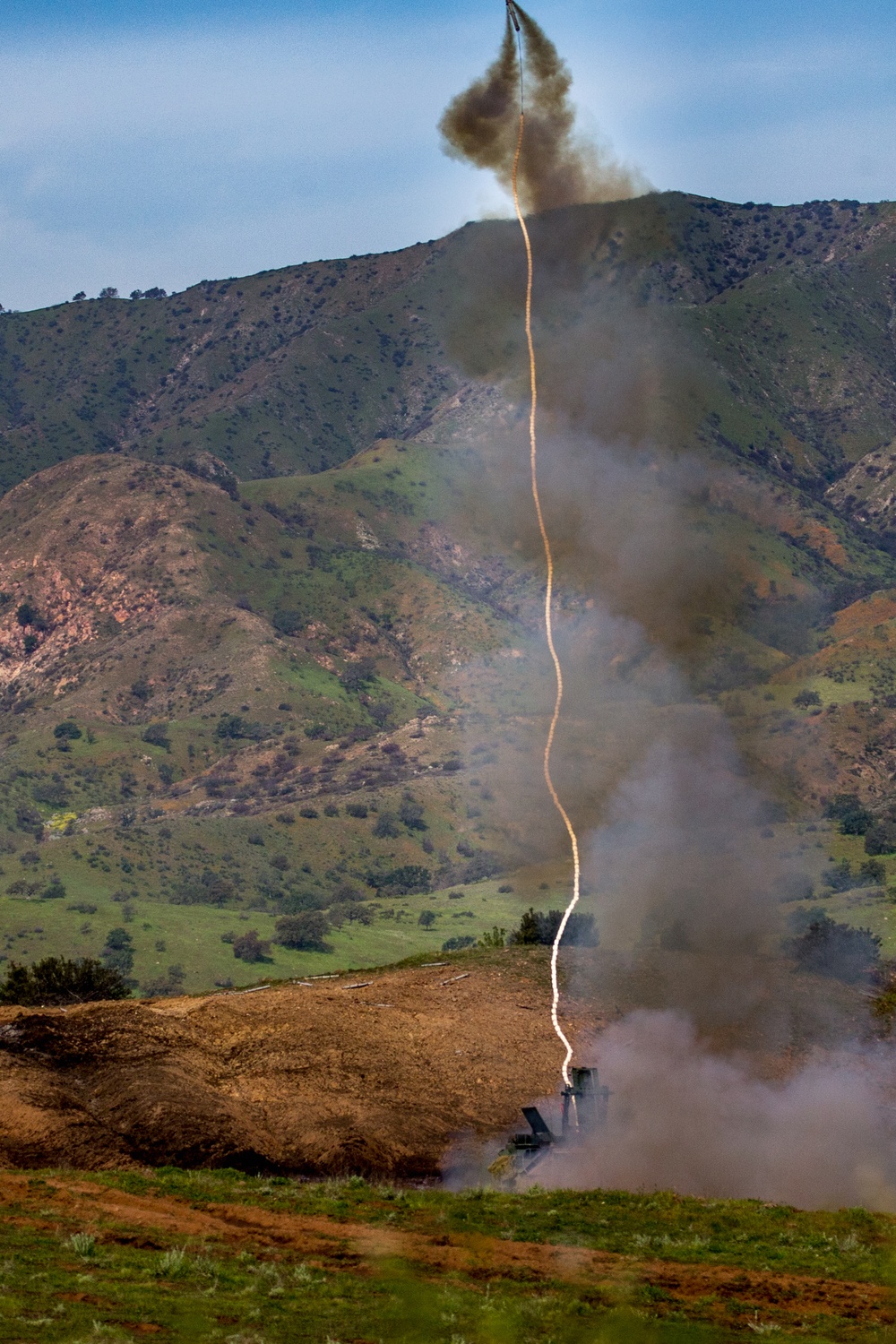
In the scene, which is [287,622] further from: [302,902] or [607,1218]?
[607,1218]

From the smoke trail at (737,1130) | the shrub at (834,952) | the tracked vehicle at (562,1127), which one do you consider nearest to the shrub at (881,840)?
the shrub at (834,952)

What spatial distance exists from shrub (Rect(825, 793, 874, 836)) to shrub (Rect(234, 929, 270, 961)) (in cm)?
3026

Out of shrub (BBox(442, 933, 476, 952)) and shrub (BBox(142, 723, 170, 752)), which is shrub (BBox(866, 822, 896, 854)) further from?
shrub (BBox(142, 723, 170, 752))

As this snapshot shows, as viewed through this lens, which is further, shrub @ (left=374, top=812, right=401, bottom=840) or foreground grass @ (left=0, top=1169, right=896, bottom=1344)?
shrub @ (left=374, top=812, right=401, bottom=840)

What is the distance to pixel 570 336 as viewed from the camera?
64125 millimetres

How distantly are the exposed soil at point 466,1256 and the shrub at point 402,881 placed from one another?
81.7 meters

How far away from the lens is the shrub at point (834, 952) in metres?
40.4

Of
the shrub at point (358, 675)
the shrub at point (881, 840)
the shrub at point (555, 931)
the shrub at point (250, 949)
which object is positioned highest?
the shrub at point (358, 675)

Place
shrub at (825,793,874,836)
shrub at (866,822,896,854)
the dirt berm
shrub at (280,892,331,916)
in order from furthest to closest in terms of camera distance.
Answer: shrub at (280,892,331,916)
shrub at (825,793,874,836)
shrub at (866,822,896,854)
the dirt berm

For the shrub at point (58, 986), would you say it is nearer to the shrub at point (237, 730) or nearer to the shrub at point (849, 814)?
the shrub at point (849, 814)

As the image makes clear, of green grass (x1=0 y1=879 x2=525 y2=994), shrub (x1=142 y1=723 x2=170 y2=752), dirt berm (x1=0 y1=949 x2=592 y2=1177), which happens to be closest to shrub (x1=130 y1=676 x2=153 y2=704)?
shrub (x1=142 y1=723 x2=170 y2=752)

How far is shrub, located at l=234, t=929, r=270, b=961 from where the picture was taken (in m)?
77.4

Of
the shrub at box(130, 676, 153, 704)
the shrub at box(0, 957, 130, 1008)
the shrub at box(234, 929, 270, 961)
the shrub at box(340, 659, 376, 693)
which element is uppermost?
the shrub at box(340, 659, 376, 693)

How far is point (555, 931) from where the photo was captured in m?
47.3
